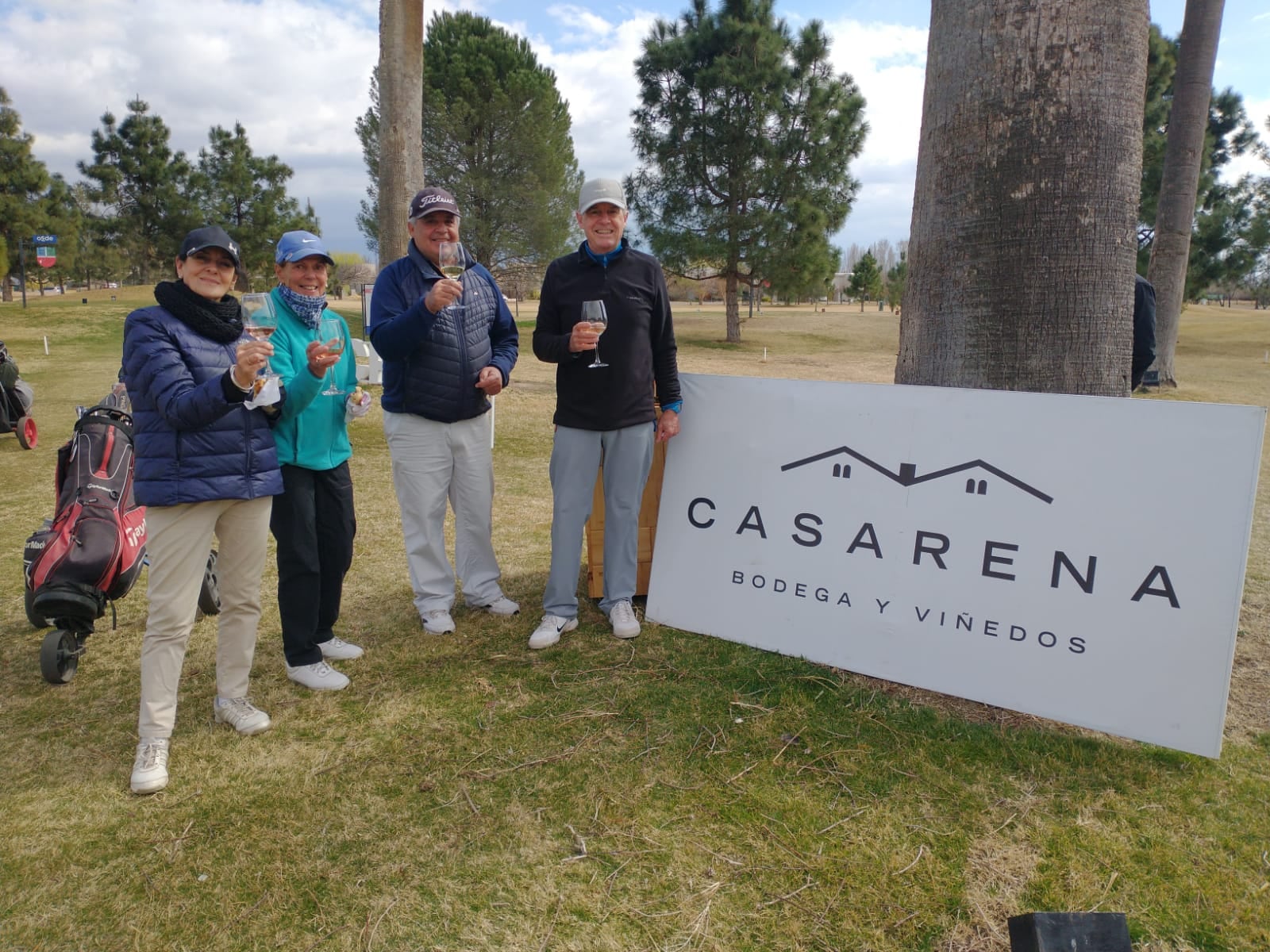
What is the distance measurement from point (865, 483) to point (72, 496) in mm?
3793

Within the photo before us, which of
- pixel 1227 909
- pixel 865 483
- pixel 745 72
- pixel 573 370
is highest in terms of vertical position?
pixel 745 72

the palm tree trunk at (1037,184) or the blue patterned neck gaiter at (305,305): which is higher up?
the palm tree trunk at (1037,184)

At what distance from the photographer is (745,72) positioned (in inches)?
1152

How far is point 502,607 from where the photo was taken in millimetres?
4402

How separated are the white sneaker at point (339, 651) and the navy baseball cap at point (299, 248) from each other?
182 cm

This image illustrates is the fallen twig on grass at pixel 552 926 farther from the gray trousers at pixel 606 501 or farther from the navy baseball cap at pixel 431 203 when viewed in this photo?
the navy baseball cap at pixel 431 203

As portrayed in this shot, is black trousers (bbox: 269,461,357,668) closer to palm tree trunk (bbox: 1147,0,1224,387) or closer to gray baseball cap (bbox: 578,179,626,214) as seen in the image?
gray baseball cap (bbox: 578,179,626,214)

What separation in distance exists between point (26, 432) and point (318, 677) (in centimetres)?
774

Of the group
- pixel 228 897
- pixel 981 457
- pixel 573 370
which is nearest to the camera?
pixel 228 897

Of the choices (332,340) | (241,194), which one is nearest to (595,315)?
(332,340)

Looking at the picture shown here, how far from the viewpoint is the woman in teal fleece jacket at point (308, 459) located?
325 centimetres

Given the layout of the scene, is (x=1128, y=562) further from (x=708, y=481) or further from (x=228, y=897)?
(x=228, y=897)

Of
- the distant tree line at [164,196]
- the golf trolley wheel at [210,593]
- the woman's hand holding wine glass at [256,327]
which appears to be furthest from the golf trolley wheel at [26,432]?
the distant tree line at [164,196]

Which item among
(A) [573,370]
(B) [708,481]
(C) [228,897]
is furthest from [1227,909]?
(A) [573,370]
